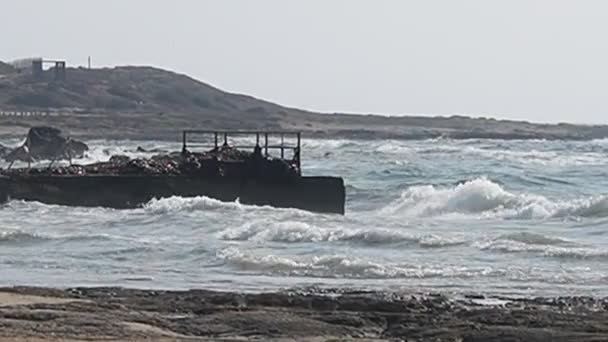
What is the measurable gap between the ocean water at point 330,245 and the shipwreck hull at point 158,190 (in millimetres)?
693

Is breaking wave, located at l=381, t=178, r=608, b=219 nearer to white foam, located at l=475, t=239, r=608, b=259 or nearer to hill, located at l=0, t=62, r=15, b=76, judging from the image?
white foam, located at l=475, t=239, r=608, b=259

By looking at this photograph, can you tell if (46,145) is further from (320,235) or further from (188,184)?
(320,235)

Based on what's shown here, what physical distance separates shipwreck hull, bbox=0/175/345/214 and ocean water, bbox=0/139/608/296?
69 cm

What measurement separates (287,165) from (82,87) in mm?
101566

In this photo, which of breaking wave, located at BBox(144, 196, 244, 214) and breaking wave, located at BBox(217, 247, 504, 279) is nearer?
breaking wave, located at BBox(217, 247, 504, 279)

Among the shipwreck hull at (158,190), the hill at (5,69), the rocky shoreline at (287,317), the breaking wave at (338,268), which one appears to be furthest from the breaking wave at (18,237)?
the hill at (5,69)

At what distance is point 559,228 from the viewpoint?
32594mm

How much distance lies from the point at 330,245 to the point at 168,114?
99.4 m

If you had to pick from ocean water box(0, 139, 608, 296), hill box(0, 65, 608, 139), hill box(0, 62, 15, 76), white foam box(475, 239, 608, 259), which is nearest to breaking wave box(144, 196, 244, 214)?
ocean water box(0, 139, 608, 296)

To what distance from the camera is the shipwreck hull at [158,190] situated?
35.2 m

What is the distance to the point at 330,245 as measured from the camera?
87.1ft

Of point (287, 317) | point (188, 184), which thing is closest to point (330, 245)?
point (188, 184)

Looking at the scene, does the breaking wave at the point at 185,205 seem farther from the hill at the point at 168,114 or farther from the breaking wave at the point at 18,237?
the hill at the point at 168,114

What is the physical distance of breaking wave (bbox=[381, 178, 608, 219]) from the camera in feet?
121
